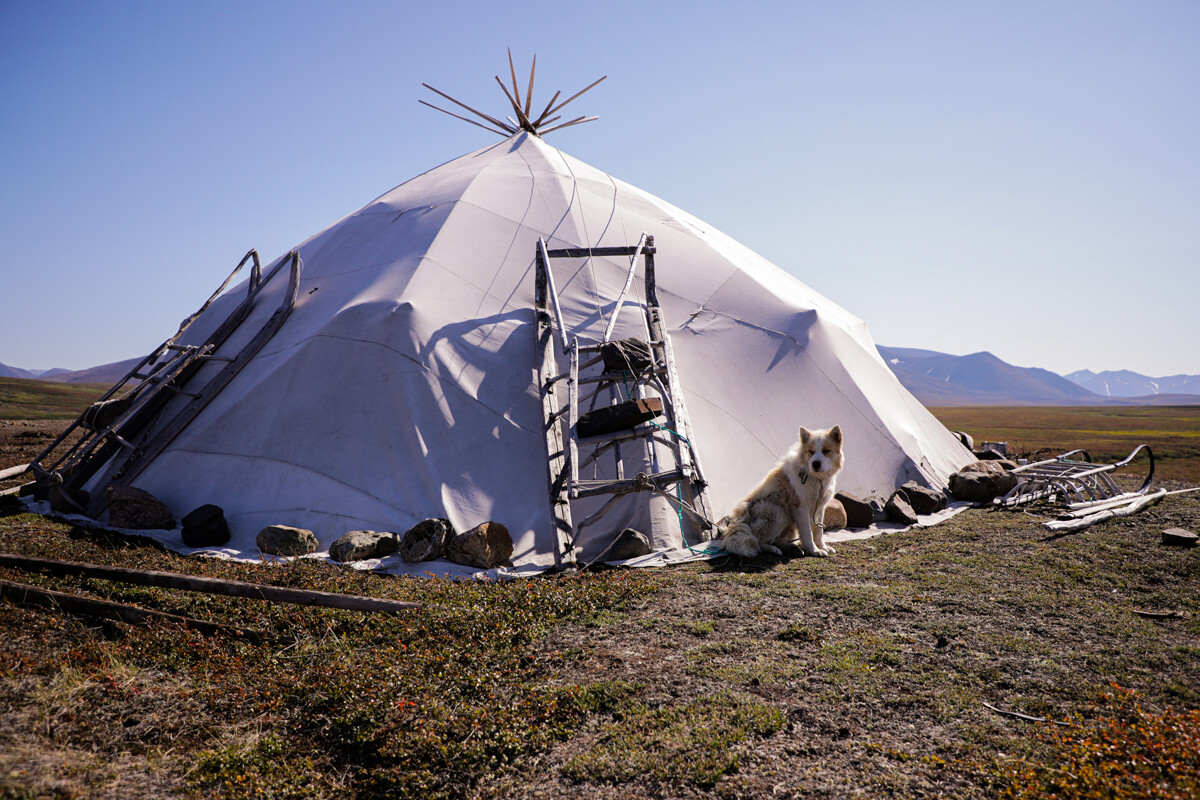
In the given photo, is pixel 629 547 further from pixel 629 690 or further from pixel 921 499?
pixel 921 499

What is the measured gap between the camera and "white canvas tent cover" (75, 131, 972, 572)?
26.9 feet

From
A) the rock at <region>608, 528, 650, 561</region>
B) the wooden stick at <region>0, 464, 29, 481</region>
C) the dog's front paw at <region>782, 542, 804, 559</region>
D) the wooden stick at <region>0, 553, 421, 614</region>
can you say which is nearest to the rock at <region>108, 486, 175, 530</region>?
the wooden stick at <region>0, 553, 421, 614</region>

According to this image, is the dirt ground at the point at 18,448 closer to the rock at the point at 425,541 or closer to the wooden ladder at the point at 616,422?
the rock at the point at 425,541

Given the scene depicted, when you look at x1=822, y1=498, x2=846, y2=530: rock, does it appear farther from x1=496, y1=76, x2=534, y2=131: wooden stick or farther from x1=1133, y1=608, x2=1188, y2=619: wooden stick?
x1=496, y1=76, x2=534, y2=131: wooden stick

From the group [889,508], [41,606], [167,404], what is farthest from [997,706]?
[167,404]

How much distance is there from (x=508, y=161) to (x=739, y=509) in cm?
925

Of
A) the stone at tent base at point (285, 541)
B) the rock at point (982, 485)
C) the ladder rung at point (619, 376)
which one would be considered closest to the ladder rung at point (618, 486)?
the ladder rung at point (619, 376)

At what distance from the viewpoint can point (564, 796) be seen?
3176 millimetres

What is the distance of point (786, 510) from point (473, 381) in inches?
178

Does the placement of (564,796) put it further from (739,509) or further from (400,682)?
(739,509)

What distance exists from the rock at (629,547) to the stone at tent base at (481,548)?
48.2 inches

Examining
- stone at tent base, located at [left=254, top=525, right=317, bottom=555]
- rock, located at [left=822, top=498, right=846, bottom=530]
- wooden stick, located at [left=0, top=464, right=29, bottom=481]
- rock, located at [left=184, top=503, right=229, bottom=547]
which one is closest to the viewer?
stone at tent base, located at [left=254, top=525, right=317, bottom=555]

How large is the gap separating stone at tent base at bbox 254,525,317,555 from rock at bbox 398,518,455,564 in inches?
42.3

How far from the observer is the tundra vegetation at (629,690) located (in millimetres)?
3219
